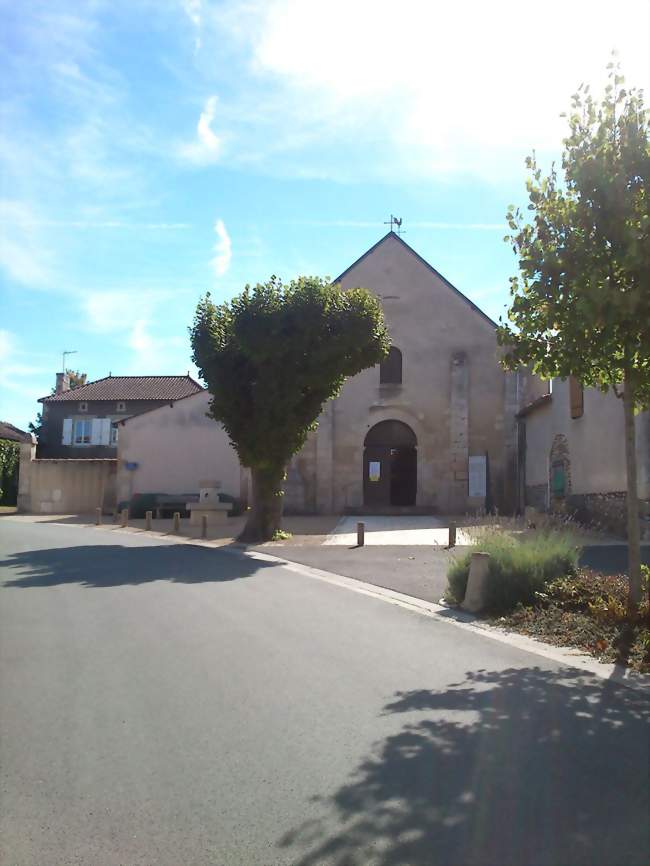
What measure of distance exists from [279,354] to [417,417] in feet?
38.9

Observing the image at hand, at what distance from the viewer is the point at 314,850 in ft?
11.3

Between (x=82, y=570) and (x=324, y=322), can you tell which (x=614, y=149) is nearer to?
(x=82, y=570)

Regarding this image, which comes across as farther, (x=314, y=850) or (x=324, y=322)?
(x=324, y=322)

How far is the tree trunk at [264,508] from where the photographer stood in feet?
69.6

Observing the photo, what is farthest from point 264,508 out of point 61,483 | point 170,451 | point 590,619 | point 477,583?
point 61,483

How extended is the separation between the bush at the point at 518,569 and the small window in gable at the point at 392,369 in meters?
20.0

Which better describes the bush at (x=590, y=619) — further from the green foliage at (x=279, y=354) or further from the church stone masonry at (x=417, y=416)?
the church stone masonry at (x=417, y=416)

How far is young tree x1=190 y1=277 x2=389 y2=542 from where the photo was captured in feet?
63.8

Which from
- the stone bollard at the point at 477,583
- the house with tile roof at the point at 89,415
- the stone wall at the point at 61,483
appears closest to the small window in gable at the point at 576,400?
the stone bollard at the point at 477,583

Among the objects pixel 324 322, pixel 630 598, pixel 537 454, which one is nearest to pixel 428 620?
pixel 630 598

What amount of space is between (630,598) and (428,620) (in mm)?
2364

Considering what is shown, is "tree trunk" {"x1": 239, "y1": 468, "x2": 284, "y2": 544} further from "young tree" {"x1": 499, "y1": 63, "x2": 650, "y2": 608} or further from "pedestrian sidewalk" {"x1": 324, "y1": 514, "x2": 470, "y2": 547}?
"young tree" {"x1": 499, "y1": 63, "x2": 650, "y2": 608}

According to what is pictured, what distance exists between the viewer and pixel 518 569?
32.9 ft

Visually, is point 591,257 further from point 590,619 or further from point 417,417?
point 417,417
